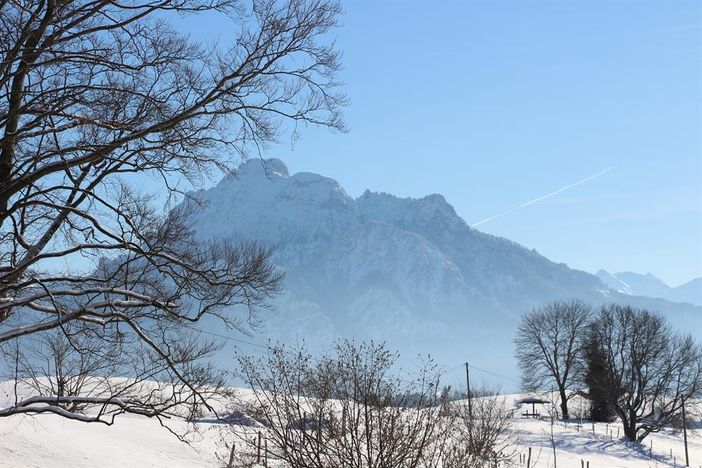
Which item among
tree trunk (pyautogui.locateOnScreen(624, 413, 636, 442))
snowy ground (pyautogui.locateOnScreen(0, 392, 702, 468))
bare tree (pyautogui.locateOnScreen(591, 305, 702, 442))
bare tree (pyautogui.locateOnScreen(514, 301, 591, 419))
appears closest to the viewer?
snowy ground (pyautogui.locateOnScreen(0, 392, 702, 468))

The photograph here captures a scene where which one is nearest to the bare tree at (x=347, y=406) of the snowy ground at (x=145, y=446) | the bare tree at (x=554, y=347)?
the snowy ground at (x=145, y=446)

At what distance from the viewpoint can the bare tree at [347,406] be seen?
30.9 ft

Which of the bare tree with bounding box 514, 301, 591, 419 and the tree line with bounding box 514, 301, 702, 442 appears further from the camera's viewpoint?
the bare tree with bounding box 514, 301, 591, 419

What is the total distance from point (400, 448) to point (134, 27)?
6.54 meters

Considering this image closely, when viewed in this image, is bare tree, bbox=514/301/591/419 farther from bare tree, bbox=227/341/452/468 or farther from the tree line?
bare tree, bbox=227/341/452/468

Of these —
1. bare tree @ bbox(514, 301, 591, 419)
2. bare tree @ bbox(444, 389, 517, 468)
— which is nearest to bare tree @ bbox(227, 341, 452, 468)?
bare tree @ bbox(444, 389, 517, 468)

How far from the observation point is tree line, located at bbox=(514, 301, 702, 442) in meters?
58.5

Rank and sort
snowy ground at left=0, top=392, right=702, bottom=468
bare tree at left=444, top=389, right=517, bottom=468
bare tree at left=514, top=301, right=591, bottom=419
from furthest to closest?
1. bare tree at left=514, top=301, right=591, bottom=419
2. snowy ground at left=0, top=392, right=702, bottom=468
3. bare tree at left=444, top=389, right=517, bottom=468

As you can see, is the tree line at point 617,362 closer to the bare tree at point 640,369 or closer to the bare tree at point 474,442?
the bare tree at point 640,369

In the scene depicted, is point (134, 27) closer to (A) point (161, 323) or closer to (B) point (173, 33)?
(B) point (173, 33)

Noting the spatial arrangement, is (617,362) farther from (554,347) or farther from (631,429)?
(631,429)

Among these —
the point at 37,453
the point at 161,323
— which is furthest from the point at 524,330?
the point at 161,323

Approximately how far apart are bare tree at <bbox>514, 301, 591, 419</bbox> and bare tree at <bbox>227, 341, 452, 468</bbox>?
59.5 m

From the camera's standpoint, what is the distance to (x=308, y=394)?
1051 centimetres
